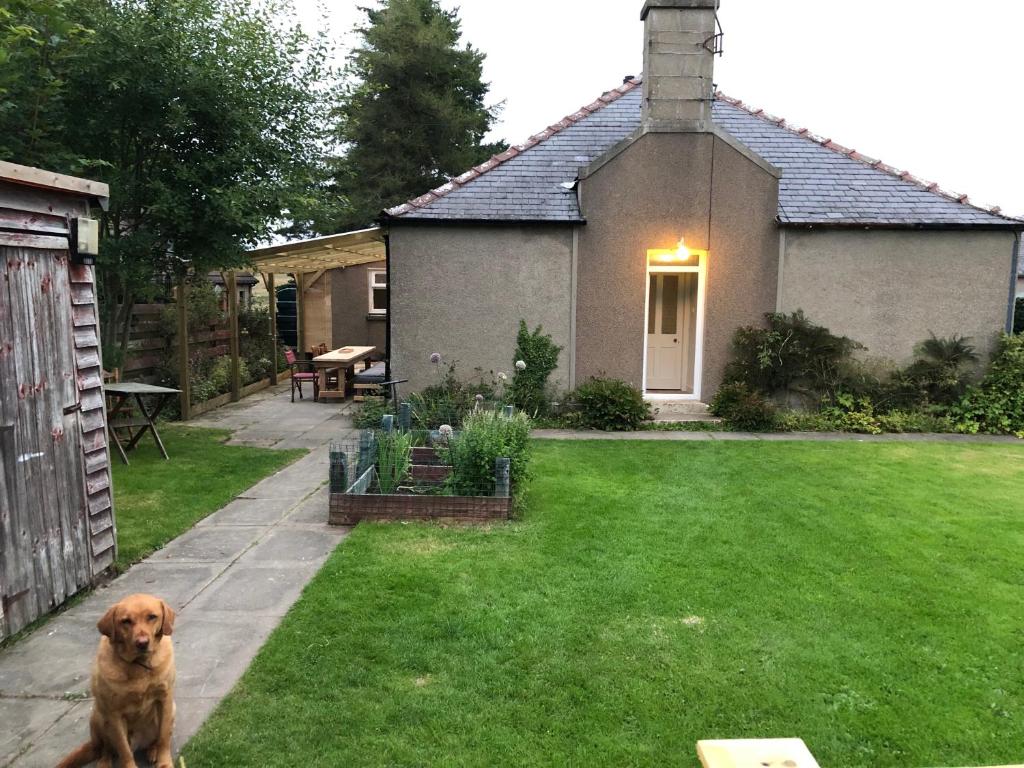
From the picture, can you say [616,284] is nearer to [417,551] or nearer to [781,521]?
[781,521]

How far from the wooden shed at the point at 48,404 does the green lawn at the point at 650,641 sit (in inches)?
61.1

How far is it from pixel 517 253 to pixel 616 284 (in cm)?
169

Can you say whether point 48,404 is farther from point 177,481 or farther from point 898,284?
point 898,284

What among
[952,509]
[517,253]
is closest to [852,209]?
[517,253]

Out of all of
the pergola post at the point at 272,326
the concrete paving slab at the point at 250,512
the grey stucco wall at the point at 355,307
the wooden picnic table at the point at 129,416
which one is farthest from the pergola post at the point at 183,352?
the grey stucco wall at the point at 355,307

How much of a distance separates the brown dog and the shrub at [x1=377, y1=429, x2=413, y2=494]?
391 centimetres

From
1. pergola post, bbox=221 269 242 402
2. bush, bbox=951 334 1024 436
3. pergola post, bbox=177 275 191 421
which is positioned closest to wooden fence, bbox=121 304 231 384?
pergola post, bbox=177 275 191 421

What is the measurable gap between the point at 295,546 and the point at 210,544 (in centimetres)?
73

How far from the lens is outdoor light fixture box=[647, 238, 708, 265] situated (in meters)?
11.6

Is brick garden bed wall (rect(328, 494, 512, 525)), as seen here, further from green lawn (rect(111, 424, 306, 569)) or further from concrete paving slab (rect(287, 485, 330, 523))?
green lawn (rect(111, 424, 306, 569))

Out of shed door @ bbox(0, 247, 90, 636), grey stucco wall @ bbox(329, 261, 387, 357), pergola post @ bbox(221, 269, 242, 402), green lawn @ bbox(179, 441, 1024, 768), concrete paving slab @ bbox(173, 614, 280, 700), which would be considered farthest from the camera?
grey stucco wall @ bbox(329, 261, 387, 357)

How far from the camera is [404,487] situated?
7.20 m

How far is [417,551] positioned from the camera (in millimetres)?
5812

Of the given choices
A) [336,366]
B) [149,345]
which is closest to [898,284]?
[336,366]
